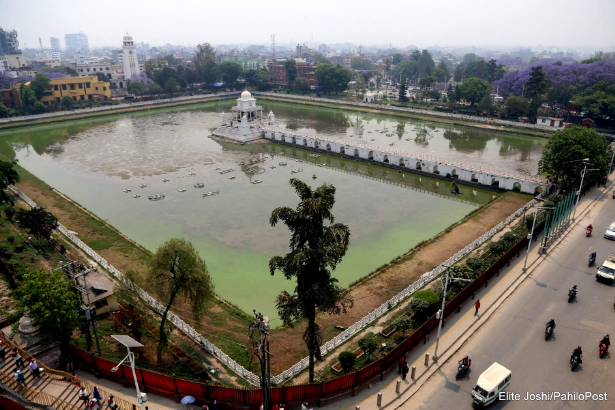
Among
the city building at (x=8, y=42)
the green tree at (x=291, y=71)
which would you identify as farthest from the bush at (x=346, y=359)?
the city building at (x=8, y=42)

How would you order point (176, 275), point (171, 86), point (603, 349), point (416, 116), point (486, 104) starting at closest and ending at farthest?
point (603, 349), point (176, 275), point (486, 104), point (416, 116), point (171, 86)

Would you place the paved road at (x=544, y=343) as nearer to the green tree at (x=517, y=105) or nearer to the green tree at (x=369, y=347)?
the green tree at (x=369, y=347)

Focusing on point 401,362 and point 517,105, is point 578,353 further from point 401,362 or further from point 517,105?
point 517,105

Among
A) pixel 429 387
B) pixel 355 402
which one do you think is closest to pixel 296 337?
pixel 355 402

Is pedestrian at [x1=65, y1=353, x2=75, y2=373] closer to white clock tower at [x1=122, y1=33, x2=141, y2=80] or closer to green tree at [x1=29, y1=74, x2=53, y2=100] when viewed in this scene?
green tree at [x1=29, y1=74, x2=53, y2=100]

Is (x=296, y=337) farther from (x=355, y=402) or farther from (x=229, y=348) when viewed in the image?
(x=355, y=402)

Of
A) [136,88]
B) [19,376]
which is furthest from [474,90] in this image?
[19,376]

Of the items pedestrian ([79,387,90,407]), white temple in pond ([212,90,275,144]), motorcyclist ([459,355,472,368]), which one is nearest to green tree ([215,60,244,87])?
white temple in pond ([212,90,275,144])
